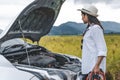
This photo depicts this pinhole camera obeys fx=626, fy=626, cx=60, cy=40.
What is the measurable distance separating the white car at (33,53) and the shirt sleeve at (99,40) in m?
0.53

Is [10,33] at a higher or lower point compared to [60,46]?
higher

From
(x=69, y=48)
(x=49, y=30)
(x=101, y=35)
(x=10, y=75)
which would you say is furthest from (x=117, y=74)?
(x=10, y=75)

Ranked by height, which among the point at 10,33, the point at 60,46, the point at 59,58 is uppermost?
the point at 10,33

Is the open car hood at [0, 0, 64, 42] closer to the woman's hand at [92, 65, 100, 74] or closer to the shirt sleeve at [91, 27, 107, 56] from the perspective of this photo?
the shirt sleeve at [91, 27, 107, 56]

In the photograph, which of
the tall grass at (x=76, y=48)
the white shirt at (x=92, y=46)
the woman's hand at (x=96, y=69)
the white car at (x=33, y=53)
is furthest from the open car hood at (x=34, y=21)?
the tall grass at (x=76, y=48)

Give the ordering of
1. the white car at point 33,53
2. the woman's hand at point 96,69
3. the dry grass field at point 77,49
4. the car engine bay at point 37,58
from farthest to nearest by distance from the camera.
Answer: the dry grass field at point 77,49 < the woman's hand at point 96,69 < the car engine bay at point 37,58 < the white car at point 33,53

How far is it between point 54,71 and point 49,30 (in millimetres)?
1996

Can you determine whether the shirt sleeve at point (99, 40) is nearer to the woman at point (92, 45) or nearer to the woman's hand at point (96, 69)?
the woman at point (92, 45)

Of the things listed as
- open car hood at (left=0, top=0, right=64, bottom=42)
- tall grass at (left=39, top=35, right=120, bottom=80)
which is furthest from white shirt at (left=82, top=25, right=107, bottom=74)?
tall grass at (left=39, top=35, right=120, bottom=80)

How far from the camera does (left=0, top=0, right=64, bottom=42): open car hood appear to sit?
8.53 m

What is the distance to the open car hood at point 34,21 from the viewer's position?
336 inches

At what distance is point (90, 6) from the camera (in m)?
9.39

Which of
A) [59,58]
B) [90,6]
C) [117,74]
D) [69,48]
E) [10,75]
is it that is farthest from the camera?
[69,48]

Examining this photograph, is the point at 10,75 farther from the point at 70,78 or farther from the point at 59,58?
the point at 59,58
